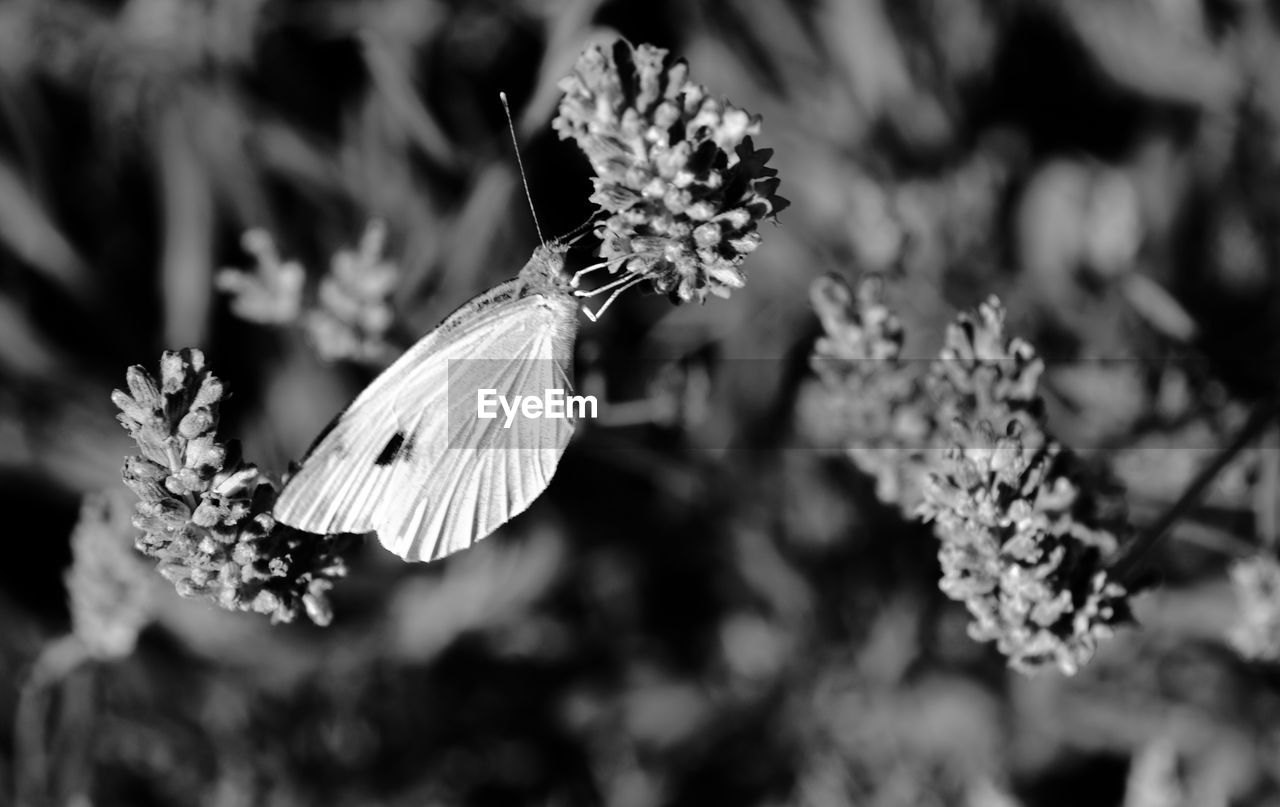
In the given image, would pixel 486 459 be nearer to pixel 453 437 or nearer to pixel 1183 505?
pixel 453 437

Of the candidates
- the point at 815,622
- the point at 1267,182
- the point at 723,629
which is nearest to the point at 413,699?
the point at 723,629

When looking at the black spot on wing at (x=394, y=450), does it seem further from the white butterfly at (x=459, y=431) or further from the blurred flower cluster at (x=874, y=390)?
Result: the blurred flower cluster at (x=874, y=390)

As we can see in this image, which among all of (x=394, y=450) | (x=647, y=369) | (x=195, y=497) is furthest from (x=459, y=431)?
(x=647, y=369)

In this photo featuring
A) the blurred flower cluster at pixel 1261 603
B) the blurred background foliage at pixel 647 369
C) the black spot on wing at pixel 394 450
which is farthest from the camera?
the blurred background foliage at pixel 647 369

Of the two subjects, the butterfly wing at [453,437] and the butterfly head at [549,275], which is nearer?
the butterfly wing at [453,437]

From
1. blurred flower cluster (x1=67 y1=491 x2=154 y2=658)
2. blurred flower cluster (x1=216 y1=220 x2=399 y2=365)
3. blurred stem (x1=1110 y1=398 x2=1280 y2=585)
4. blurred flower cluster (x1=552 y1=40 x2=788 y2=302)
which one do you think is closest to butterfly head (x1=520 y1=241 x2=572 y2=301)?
blurred flower cluster (x1=552 y1=40 x2=788 y2=302)

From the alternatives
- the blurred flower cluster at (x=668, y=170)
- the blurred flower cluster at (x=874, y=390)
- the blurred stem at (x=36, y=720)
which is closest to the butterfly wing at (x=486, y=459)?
the blurred flower cluster at (x=668, y=170)

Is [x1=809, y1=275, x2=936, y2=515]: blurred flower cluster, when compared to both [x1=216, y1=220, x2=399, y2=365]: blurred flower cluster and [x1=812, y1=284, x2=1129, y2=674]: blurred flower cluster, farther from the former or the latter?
[x1=216, y1=220, x2=399, y2=365]: blurred flower cluster
